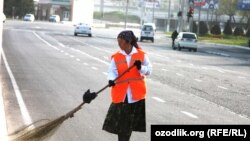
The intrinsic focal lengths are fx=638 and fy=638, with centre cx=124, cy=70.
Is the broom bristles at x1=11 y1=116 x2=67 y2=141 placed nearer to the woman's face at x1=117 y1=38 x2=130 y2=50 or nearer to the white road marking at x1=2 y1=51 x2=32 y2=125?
the woman's face at x1=117 y1=38 x2=130 y2=50

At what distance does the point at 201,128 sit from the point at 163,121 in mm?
5129

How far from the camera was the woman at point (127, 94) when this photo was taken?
7.87 metres

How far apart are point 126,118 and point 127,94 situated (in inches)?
11.7

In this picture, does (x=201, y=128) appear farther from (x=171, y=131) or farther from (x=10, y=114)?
(x=10, y=114)

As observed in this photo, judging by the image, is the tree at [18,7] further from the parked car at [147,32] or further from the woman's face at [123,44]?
the woman's face at [123,44]

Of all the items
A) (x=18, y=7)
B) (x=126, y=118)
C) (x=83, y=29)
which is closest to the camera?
(x=126, y=118)

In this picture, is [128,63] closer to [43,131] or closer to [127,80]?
[127,80]

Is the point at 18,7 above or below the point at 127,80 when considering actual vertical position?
above

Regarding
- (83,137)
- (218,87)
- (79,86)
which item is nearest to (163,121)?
(83,137)

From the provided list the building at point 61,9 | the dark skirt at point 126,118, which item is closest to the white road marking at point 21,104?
the dark skirt at point 126,118

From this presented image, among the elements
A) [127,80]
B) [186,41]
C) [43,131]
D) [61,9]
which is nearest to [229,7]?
[61,9]

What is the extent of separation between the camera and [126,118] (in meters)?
7.87

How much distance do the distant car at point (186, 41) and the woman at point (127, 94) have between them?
4393 cm

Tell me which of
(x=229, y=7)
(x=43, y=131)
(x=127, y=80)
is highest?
(x=229, y=7)
